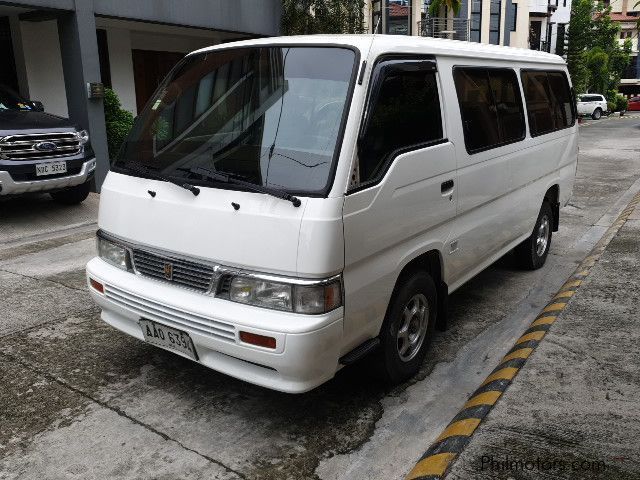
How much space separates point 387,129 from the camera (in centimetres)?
336

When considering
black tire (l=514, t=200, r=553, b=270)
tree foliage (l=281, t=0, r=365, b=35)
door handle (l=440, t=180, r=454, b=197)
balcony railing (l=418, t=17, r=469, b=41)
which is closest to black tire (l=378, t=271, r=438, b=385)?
door handle (l=440, t=180, r=454, b=197)

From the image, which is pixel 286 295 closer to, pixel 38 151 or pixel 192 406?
pixel 192 406

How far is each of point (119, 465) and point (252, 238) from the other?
1.34 metres

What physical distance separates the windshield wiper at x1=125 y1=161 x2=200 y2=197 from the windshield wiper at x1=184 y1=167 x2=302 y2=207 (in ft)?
0.34

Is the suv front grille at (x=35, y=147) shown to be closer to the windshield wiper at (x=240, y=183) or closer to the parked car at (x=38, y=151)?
the parked car at (x=38, y=151)

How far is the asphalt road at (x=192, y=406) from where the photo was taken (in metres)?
3.09

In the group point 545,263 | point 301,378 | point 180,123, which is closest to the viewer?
point 301,378

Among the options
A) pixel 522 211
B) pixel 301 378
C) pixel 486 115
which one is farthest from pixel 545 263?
pixel 301 378

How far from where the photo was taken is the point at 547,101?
585 centimetres

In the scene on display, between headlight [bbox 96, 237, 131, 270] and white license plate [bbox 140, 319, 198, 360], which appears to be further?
headlight [bbox 96, 237, 131, 270]

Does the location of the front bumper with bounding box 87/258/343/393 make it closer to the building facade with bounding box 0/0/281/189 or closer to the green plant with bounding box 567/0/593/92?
the building facade with bounding box 0/0/281/189

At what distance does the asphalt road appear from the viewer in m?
3.09

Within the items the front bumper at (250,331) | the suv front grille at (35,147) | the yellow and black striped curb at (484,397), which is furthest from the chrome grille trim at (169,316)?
the suv front grille at (35,147)

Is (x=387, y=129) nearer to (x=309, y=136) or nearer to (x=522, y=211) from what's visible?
(x=309, y=136)
